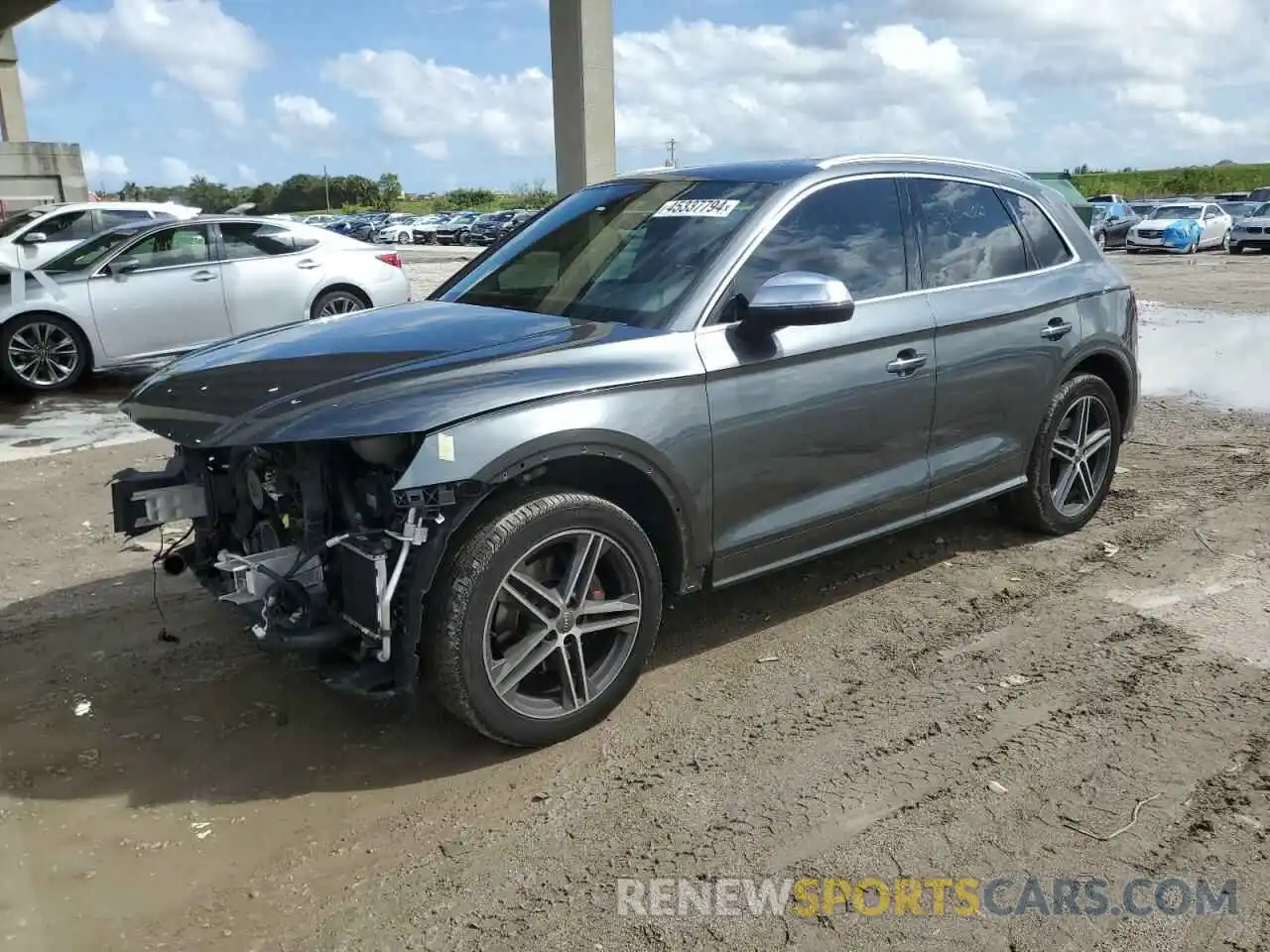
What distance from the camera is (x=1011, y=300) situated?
4852 millimetres

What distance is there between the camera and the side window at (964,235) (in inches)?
182

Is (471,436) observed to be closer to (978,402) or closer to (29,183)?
(978,402)

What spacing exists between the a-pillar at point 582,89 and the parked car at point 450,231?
3698cm

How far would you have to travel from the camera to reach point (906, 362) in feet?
14.2

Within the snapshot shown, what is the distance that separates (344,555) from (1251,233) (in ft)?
106


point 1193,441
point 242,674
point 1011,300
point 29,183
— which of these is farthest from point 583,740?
point 29,183

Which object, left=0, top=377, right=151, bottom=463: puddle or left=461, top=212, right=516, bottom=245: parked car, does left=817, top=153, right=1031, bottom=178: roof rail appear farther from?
left=461, top=212, right=516, bottom=245: parked car

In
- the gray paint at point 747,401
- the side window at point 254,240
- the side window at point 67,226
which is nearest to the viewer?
the gray paint at point 747,401

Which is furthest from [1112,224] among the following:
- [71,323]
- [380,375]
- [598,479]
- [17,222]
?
[380,375]

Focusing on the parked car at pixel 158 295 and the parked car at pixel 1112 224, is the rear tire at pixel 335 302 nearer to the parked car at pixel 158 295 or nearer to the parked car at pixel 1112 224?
the parked car at pixel 158 295

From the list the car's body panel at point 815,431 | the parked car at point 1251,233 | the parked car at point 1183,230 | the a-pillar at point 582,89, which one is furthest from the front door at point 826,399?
the parked car at point 1183,230

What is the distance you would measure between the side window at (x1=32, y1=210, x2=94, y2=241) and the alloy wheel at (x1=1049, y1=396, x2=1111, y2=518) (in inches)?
462

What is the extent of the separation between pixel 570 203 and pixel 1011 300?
205 centimetres

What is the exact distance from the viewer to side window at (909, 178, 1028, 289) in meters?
4.62
